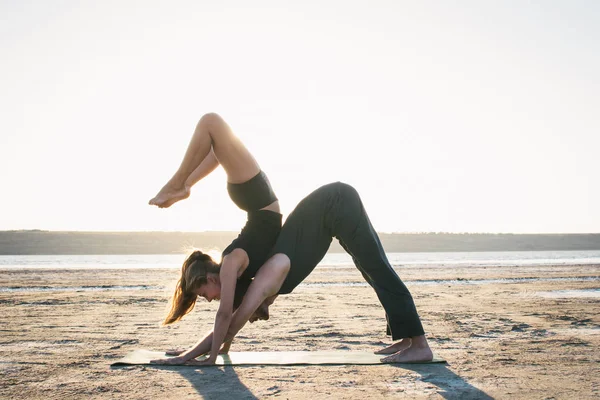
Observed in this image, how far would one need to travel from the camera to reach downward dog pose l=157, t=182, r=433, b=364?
4180mm

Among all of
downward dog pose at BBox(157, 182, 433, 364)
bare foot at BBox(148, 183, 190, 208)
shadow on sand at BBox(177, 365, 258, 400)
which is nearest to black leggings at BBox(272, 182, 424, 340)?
downward dog pose at BBox(157, 182, 433, 364)

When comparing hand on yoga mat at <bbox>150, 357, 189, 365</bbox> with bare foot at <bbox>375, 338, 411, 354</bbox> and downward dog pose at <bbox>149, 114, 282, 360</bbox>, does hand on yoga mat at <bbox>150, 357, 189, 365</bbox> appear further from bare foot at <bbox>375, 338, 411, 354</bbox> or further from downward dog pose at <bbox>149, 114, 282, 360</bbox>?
bare foot at <bbox>375, 338, 411, 354</bbox>

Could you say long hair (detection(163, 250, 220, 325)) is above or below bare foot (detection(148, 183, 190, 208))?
below

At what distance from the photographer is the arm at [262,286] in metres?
4.16

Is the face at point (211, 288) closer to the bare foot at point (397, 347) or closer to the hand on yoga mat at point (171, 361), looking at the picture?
the hand on yoga mat at point (171, 361)

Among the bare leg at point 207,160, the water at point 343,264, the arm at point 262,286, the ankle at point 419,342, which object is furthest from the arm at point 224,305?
the water at point 343,264

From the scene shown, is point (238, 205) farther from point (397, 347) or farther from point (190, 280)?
point (397, 347)

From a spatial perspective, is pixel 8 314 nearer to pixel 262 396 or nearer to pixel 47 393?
pixel 47 393

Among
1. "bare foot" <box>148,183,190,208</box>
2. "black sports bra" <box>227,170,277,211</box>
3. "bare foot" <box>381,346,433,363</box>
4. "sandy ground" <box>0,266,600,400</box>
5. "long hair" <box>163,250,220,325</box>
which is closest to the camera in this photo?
"sandy ground" <box>0,266,600,400</box>

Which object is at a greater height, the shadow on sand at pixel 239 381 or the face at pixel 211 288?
the face at pixel 211 288

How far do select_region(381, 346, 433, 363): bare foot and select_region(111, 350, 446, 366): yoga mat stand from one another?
0.05m

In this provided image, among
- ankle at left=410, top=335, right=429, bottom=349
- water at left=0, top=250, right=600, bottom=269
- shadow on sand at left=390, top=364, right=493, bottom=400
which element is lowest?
water at left=0, top=250, right=600, bottom=269

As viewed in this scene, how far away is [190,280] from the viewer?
4.25m

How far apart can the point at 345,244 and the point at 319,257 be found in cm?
23
